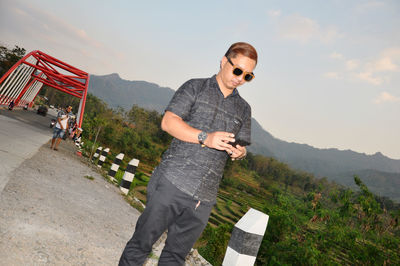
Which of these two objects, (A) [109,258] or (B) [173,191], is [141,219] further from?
(A) [109,258]

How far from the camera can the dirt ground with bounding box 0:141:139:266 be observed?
200cm

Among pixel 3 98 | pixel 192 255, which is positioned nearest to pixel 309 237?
pixel 192 255

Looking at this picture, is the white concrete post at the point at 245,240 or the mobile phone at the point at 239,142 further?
the white concrete post at the point at 245,240

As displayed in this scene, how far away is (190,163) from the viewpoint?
4.66 feet

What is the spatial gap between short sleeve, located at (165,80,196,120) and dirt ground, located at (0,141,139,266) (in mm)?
1544

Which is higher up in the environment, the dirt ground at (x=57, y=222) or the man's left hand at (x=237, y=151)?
the man's left hand at (x=237, y=151)

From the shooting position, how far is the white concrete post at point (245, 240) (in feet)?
6.11

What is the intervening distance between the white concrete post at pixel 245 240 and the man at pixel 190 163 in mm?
499

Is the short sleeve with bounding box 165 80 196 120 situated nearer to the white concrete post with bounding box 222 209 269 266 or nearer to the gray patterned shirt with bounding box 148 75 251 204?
the gray patterned shirt with bounding box 148 75 251 204

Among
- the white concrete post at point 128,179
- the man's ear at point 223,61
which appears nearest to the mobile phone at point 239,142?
the man's ear at point 223,61

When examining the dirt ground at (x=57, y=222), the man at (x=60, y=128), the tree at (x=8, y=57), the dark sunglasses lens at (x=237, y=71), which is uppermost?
the tree at (x=8, y=57)

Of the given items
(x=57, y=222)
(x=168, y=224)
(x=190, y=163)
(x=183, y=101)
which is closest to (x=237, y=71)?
(x=183, y=101)

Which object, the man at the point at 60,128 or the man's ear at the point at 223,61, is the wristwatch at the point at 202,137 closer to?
the man's ear at the point at 223,61

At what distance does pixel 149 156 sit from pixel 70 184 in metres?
38.2
